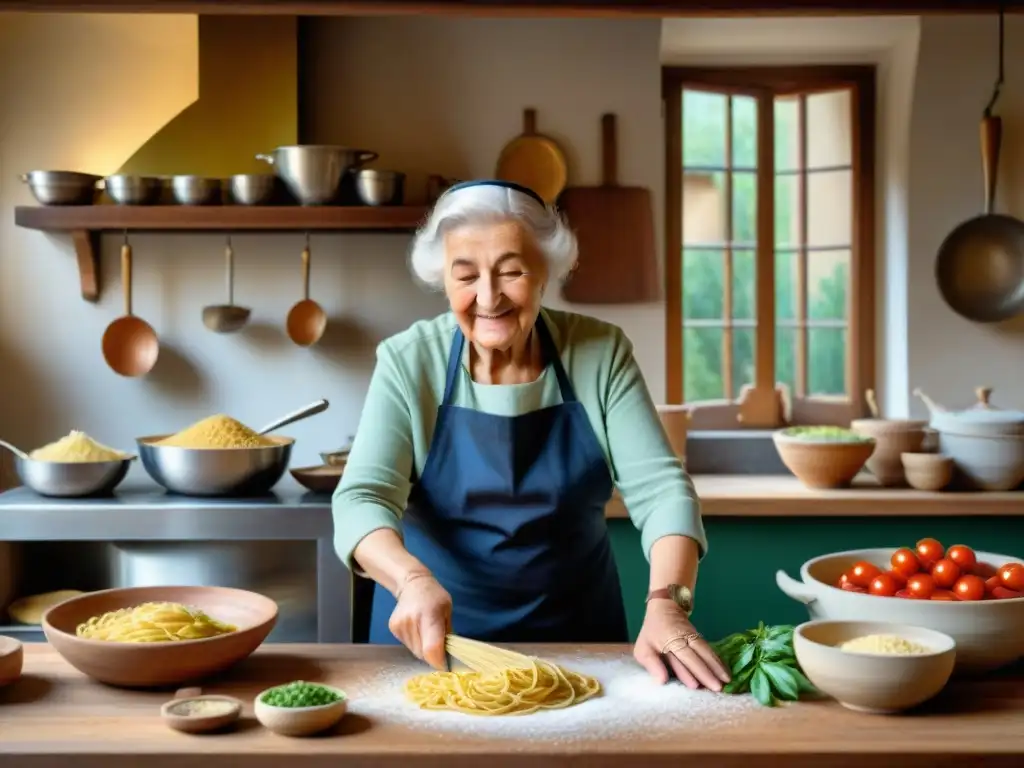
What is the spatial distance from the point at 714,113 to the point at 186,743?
13.1 feet

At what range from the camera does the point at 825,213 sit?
507 centimetres

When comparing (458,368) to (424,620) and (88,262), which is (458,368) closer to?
(424,620)

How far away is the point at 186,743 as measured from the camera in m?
1.57

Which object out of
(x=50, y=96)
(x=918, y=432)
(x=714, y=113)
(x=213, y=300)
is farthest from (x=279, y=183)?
(x=918, y=432)

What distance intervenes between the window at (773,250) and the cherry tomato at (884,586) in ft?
9.89

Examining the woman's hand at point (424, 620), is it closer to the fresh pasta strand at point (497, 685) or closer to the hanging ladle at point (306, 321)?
the fresh pasta strand at point (497, 685)

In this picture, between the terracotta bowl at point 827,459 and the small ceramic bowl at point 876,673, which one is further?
the terracotta bowl at point 827,459

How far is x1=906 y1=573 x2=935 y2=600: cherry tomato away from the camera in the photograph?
191 cm

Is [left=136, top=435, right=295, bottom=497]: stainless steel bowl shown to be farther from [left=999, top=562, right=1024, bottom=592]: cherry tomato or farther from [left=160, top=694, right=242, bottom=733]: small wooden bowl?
[left=999, top=562, right=1024, bottom=592]: cherry tomato

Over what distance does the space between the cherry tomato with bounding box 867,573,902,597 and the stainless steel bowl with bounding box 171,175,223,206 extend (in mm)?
2859

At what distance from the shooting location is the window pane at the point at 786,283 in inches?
200

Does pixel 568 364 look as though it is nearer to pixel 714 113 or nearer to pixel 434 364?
pixel 434 364

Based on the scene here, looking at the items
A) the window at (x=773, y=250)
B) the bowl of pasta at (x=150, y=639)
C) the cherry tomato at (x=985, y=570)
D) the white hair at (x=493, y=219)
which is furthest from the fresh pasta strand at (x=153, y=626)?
the window at (x=773, y=250)

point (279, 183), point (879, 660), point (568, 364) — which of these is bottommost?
point (879, 660)
